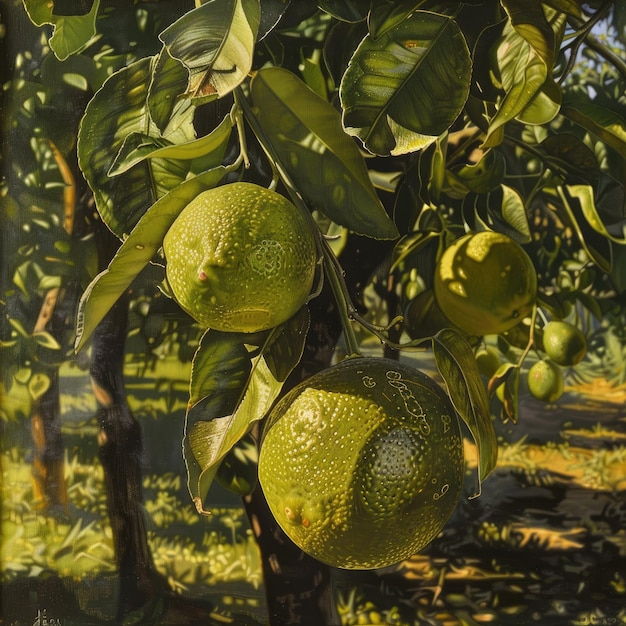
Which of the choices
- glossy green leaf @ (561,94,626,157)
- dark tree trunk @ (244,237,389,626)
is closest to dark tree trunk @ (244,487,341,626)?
dark tree trunk @ (244,237,389,626)

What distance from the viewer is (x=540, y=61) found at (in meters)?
0.68

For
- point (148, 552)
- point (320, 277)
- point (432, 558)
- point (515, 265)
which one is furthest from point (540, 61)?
point (148, 552)

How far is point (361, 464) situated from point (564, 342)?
32cm

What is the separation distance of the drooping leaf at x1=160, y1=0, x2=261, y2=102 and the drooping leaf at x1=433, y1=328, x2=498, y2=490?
337 millimetres

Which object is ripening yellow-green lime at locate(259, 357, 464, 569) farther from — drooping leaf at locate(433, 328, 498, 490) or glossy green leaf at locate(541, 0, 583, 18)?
glossy green leaf at locate(541, 0, 583, 18)

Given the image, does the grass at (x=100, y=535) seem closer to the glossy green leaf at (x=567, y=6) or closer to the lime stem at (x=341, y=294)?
the lime stem at (x=341, y=294)

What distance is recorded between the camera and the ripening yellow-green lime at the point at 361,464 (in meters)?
0.58

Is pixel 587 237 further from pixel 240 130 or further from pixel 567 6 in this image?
pixel 240 130

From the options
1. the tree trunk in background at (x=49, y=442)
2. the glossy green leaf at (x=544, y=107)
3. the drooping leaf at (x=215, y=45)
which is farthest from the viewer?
the tree trunk in background at (x=49, y=442)

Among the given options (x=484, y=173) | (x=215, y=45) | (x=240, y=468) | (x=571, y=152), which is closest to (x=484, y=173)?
(x=484, y=173)

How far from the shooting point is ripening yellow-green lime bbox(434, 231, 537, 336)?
Answer: 0.70 metres

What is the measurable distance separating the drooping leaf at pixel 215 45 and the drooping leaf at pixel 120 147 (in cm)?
13
